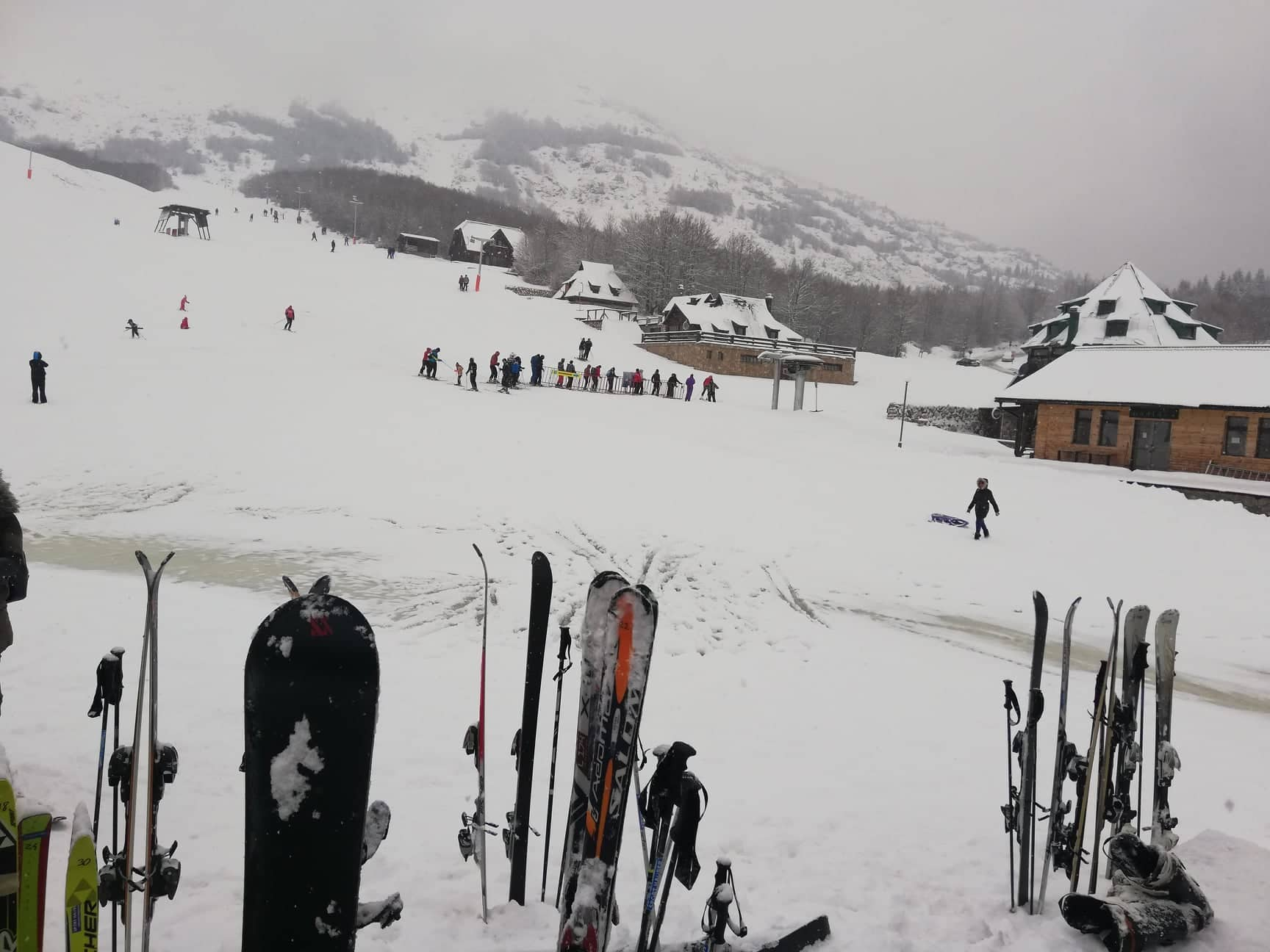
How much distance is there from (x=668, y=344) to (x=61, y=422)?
37198 mm

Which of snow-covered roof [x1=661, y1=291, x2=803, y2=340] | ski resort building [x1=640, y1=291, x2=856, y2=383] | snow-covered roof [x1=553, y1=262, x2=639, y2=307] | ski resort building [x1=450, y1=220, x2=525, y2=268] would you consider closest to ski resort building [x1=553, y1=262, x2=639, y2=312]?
snow-covered roof [x1=553, y1=262, x2=639, y2=307]

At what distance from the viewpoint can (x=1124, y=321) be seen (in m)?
40.9

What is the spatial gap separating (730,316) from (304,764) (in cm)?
5787

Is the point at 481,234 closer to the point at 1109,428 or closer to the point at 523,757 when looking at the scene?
the point at 1109,428

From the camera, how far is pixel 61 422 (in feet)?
60.4

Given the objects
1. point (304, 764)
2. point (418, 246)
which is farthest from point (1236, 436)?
point (418, 246)

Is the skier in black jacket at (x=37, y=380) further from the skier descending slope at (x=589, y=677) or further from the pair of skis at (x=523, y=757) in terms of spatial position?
the skier descending slope at (x=589, y=677)

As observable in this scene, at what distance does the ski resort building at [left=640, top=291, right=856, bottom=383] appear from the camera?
49.6 m

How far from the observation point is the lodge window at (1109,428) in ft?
88.0

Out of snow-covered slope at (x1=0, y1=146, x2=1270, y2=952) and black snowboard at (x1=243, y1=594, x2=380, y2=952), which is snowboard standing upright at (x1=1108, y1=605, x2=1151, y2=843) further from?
black snowboard at (x1=243, y1=594, x2=380, y2=952)

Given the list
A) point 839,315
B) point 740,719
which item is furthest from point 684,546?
point 839,315

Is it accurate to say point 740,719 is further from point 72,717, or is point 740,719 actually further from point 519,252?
point 519,252

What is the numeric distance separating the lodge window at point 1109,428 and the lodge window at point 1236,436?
3.17 metres

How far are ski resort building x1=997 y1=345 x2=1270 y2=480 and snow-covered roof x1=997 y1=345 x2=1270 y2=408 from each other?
3 centimetres
